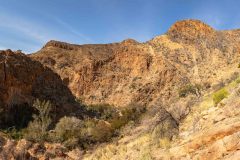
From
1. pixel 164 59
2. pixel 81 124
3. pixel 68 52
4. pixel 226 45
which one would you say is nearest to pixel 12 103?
pixel 81 124

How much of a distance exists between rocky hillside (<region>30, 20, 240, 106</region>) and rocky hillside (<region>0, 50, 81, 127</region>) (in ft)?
50.3

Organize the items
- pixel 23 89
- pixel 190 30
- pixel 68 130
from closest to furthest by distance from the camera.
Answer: pixel 68 130 < pixel 23 89 < pixel 190 30

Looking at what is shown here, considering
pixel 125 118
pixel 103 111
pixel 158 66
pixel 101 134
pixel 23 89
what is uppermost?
pixel 158 66

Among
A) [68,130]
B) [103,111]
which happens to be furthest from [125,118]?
[103,111]

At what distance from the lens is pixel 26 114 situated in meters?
47.5

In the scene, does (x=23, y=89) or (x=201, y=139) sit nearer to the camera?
(x=201, y=139)

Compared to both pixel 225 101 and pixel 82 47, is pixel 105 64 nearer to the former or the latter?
pixel 82 47

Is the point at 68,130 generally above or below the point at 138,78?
below

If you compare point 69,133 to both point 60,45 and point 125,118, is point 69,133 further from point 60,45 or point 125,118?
point 60,45

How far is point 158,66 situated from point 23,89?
99.1 ft

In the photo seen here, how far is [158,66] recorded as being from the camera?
7144 cm

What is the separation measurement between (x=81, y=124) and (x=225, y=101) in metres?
27.2

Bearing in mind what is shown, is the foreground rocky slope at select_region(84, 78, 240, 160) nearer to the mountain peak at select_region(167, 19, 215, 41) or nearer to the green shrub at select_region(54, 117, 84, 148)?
the green shrub at select_region(54, 117, 84, 148)

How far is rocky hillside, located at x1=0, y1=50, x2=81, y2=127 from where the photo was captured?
1853 inches
